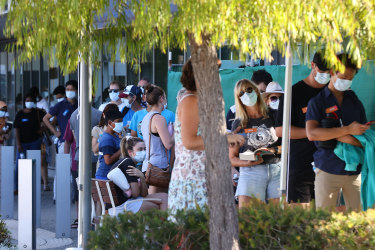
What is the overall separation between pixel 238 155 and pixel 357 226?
6.52ft

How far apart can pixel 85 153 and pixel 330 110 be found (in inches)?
88.2

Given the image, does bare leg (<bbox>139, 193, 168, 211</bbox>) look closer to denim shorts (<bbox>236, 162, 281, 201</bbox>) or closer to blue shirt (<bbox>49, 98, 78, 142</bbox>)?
denim shorts (<bbox>236, 162, 281, 201</bbox>)

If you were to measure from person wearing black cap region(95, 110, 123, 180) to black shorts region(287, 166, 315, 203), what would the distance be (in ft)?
8.60

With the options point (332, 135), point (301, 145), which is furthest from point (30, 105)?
point (332, 135)

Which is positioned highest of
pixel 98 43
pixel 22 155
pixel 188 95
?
pixel 98 43

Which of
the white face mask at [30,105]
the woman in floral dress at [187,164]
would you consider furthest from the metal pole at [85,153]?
the white face mask at [30,105]

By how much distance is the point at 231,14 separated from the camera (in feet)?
13.3

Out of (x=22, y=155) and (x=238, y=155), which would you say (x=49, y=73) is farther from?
(x=238, y=155)

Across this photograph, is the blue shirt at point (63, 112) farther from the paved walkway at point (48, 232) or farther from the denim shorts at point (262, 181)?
the denim shorts at point (262, 181)

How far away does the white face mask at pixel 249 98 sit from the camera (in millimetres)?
6512

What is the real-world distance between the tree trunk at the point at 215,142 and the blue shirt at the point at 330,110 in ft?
5.90

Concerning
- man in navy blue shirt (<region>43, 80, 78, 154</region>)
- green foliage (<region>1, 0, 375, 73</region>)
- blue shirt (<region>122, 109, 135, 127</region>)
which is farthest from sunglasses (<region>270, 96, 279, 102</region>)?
man in navy blue shirt (<region>43, 80, 78, 154</region>)

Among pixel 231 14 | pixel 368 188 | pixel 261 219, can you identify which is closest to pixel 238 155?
pixel 368 188

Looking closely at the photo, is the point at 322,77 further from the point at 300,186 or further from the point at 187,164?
the point at 187,164
